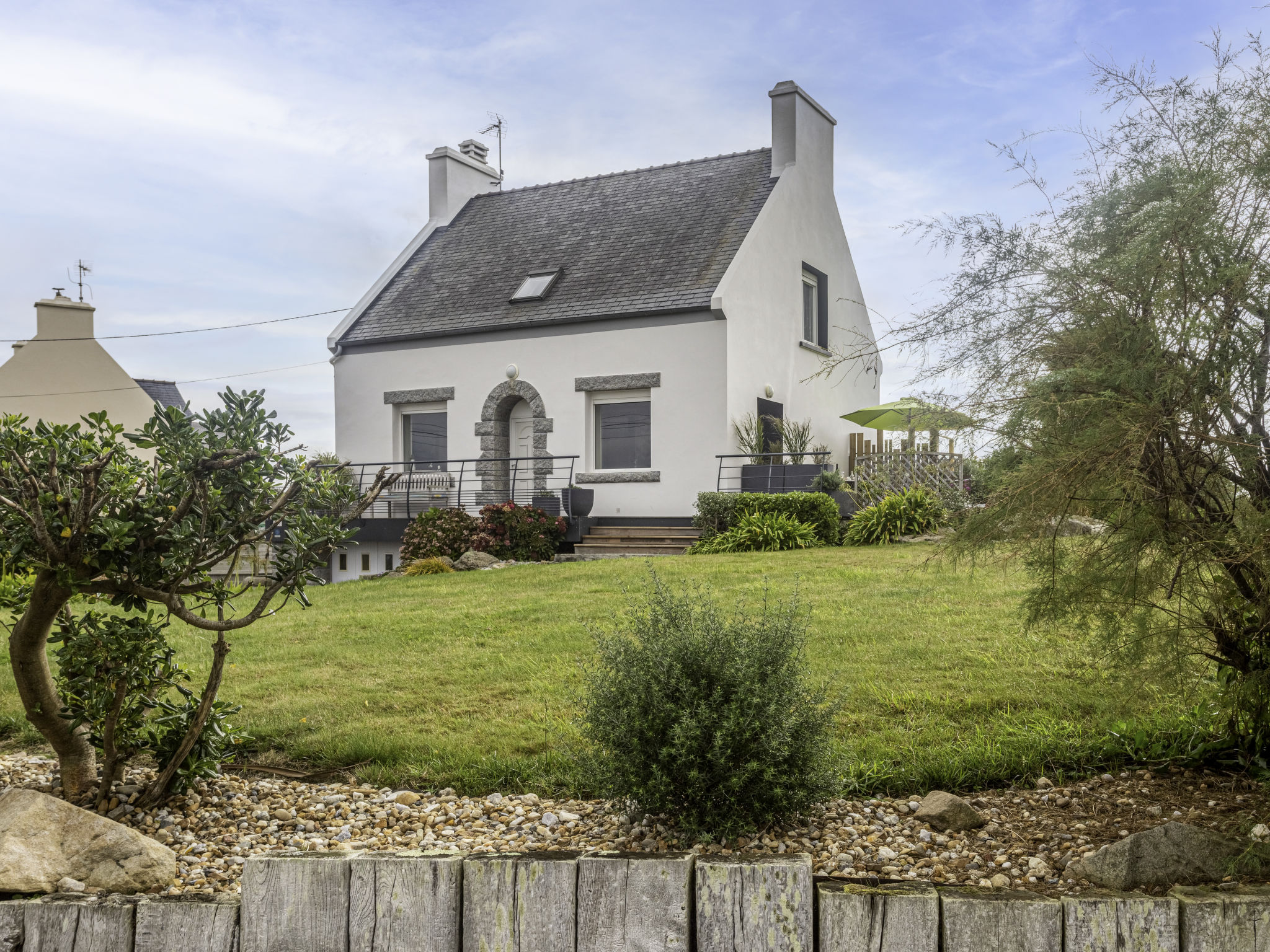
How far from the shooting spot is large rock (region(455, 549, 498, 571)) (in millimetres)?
12898

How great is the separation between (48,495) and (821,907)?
2.50 metres

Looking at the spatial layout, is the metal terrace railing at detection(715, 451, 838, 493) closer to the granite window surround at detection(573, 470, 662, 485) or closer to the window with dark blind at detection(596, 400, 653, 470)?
A: the granite window surround at detection(573, 470, 662, 485)

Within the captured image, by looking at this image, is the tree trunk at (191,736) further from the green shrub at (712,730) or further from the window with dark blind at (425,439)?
the window with dark blind at (425,439)

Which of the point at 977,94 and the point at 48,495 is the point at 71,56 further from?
the point at 977,94

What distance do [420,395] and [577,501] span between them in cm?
460

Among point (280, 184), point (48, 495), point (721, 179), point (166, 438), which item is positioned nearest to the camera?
point (48, 495)

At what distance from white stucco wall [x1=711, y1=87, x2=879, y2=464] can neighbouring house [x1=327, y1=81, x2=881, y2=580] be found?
0.04m

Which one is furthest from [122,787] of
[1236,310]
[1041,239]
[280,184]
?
[280,184]

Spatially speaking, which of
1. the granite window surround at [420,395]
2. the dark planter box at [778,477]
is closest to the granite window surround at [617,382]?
the dark planter box at [778,477]

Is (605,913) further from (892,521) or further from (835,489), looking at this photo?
(835,489)

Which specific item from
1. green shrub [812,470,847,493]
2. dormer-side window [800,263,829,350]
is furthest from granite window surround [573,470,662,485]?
dormer-side window [800,263,829,350]

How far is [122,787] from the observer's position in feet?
11.9

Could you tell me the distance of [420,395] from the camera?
18.1 metres

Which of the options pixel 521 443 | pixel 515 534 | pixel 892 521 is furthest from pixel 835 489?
pixel 521 443
